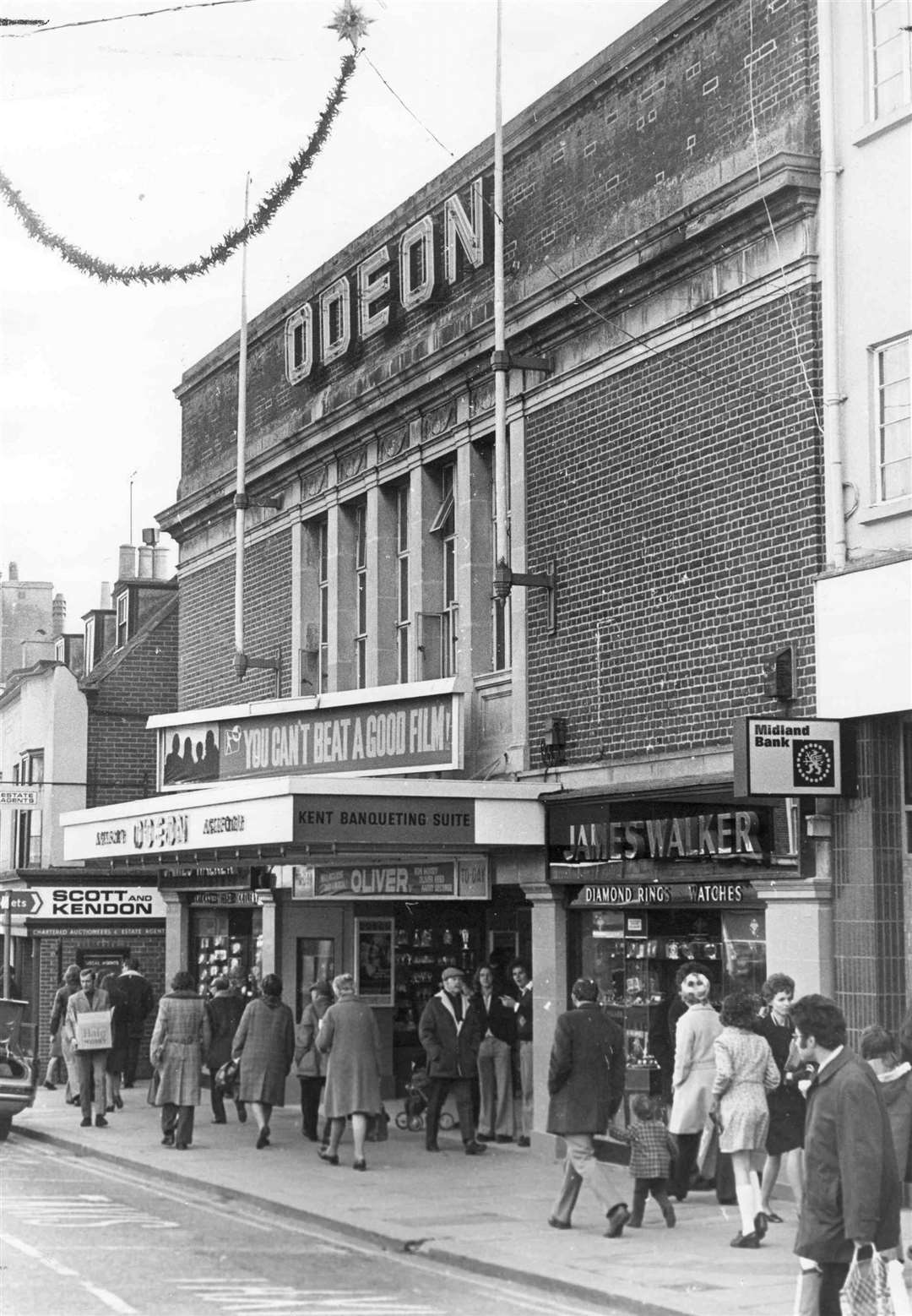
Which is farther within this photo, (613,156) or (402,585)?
(402,585)

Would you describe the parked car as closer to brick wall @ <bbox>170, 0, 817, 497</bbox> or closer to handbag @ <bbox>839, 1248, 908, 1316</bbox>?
brick wall @ <bbox>170, 0, 817, 497</bbox>

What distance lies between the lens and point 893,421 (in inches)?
541

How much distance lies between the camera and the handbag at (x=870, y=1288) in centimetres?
752

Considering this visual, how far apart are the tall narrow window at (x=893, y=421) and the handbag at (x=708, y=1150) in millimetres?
4731

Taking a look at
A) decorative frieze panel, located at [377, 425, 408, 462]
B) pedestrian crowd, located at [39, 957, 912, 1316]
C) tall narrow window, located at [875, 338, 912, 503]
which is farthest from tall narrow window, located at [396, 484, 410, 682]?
tall narrow window, located at [875, 338, 912, 503]

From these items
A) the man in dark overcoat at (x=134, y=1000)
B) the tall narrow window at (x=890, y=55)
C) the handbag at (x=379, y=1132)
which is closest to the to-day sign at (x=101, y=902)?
the man in dark overcoat at (x=134, y=1000)

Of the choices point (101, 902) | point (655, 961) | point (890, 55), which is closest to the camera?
point (890, 55)

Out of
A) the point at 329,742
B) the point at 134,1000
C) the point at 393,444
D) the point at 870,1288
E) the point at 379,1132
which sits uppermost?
the point at 393,444

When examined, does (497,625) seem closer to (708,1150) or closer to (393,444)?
(393,444)

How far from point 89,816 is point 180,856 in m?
2.32

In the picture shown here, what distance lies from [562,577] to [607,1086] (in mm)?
6128

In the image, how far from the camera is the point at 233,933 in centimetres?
2536

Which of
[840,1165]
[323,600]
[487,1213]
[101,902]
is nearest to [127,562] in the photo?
[101,902]

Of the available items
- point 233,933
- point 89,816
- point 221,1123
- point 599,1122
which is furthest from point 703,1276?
point 233,933
